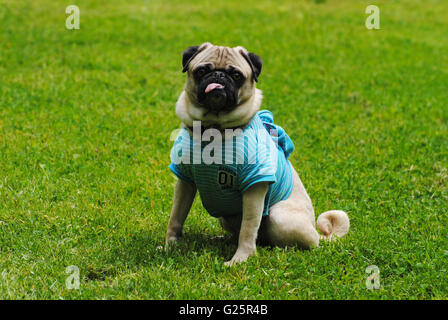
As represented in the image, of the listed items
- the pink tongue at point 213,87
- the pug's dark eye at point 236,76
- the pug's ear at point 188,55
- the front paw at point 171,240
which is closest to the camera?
the pink tongue at point 213,87

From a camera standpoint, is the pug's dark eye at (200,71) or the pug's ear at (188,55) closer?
the pug's dark eye at (200,71)

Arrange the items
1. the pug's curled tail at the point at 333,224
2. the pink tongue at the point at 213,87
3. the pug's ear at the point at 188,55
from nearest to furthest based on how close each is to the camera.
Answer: the pink tongue at the point at 213,87 < the pug's ear at the point at 188,55 < the pug's curled tail at the point at 333,224

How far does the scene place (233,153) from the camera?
14.5 ft

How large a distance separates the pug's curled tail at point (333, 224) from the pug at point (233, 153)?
0.42 m

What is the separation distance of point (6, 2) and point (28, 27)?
7.46 ft

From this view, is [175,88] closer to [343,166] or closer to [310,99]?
[310,99]

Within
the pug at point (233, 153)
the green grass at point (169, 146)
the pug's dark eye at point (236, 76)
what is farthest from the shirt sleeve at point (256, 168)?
the green grass at point (169, 146)

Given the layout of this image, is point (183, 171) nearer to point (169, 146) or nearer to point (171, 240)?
point (171, 240)

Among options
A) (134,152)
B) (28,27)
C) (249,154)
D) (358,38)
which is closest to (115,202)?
(134,152)

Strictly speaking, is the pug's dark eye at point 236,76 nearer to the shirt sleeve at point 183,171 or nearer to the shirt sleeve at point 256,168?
the shirt sleeve at point 256,168

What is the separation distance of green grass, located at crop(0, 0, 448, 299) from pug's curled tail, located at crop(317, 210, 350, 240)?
15 cm

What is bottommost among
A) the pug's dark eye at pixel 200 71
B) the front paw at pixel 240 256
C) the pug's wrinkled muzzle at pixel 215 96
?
the front paw at pixel 240 256

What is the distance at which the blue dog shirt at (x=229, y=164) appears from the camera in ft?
14.5

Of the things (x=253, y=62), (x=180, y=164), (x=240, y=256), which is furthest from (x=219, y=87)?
(x=240, y=256)
